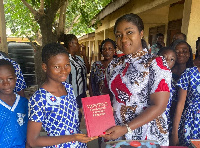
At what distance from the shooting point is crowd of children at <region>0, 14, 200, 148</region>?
1242 mm

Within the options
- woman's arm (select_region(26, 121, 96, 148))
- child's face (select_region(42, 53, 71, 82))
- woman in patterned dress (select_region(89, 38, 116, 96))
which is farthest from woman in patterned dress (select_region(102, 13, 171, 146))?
woman in patterned dress (select_region(89, 38, 116, 96))

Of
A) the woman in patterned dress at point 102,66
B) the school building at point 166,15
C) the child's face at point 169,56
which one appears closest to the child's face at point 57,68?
the child's face at point 169,56

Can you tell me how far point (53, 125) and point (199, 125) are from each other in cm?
125

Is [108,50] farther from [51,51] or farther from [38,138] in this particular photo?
[38,138]

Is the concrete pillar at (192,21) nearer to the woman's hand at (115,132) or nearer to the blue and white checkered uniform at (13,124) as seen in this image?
the woman's hand at (115,132)

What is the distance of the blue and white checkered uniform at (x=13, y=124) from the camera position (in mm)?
1583

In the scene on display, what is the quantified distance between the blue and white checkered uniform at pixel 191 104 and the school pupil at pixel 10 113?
57.7 inches

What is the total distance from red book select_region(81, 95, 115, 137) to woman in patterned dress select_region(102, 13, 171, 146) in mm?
55

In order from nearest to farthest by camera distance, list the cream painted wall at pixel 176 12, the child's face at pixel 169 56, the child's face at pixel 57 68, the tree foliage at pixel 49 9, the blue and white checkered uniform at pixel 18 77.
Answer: the child's face at pixel 57 68, the blue and white checkered uniform at pixel 18 77, the child's face at pixel 169 56, the tree foliage at pixel 49 9, the cream painted wall at pixel 176 12

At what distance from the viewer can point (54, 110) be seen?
139 centimetres

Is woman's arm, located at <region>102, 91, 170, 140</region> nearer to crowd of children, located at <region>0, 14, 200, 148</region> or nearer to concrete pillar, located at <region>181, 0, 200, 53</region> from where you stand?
crowd of children, located at <region>0, 14, 200, 148</region>

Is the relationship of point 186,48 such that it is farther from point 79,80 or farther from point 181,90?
point 79,80

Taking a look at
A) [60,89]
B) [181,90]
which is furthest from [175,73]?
[60,89]

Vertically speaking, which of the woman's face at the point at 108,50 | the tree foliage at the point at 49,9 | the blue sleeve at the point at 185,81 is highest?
the tree foliage at the point at 49,9
